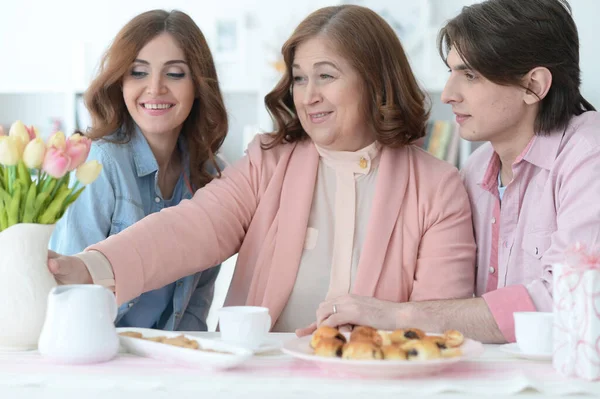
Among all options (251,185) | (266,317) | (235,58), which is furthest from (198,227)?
(235,58)

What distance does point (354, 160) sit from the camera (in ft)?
6.63

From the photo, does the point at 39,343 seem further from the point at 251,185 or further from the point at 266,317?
the point at 251,185

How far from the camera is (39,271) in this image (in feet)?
4.29

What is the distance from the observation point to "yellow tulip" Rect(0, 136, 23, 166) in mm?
1256

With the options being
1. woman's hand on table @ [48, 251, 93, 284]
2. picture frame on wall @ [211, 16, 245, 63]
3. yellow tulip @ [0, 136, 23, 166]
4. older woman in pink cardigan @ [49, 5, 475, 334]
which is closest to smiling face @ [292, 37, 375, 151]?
older woman in pink cardigan @ [49, 5, 475, 334]

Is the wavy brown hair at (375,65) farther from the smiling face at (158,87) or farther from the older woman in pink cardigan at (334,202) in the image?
the smiling face at (158,87)

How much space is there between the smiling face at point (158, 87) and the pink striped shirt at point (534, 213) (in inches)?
32.2

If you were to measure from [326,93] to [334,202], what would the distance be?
11.0 inches

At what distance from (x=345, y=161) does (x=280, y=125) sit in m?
0.22

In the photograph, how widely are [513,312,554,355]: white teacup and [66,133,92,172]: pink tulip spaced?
0.79 metres

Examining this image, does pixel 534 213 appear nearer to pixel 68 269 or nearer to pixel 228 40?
pixel 68 269

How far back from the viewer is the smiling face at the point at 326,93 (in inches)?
77.4

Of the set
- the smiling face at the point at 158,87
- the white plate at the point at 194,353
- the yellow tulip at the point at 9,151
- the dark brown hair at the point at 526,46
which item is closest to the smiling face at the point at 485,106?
the dark brown hair at the point at 526,46

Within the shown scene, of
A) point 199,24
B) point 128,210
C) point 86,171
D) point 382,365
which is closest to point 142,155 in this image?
point 128,210
